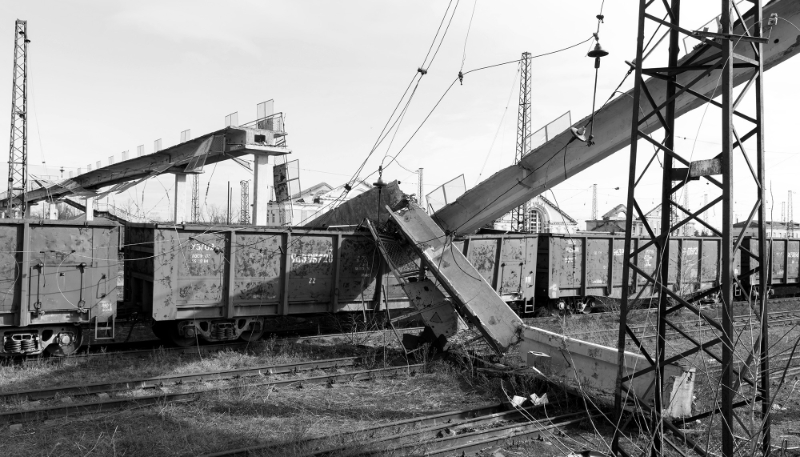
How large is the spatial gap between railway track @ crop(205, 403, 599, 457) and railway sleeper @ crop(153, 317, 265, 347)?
16.6 ft

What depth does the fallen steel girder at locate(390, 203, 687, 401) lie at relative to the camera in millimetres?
7535

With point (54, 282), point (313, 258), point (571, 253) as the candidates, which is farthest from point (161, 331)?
point (571, 253)

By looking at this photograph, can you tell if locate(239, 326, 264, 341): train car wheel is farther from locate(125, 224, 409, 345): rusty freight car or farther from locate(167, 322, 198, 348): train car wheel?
locate(167, 322, 198, 348): train car wheel

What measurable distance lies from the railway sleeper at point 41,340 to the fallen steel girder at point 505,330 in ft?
19.1

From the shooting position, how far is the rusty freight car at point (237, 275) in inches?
391

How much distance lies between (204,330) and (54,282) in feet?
8.63

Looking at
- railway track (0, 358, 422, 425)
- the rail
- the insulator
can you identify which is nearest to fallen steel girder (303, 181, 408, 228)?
railway track (0, 358, 422, 425)

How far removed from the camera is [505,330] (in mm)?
9281

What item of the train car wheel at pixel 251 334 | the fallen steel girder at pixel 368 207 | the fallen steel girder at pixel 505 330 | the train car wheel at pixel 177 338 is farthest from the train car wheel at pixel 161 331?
the fallen steel girder at pixel 505 330

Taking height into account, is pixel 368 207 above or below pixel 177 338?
above

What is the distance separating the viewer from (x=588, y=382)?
25.6 feet

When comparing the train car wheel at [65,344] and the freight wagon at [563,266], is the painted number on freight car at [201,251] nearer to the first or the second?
the train car wheel at [65,344]

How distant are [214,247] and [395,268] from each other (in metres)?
3.34

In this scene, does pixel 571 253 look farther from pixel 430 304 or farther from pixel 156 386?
pixel 156 386
